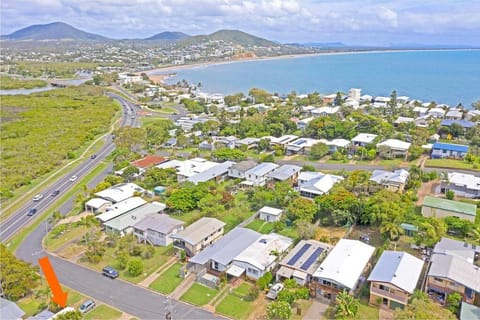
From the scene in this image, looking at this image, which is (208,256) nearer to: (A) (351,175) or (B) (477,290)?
(B) (477,290)

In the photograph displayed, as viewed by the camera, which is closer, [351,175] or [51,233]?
[51,233]

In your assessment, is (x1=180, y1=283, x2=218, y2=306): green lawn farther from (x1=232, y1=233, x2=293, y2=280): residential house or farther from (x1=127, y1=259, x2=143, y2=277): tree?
(x1=127, y1=259, x2=143, y2=277): tree

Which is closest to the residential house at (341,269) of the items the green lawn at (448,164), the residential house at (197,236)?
the residential house at (197,236)

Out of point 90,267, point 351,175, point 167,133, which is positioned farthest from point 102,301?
point 167,133

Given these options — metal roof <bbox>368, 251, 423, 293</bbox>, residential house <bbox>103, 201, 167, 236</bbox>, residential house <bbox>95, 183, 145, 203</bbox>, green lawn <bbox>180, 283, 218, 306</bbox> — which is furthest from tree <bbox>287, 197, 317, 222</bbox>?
residential house <bbox>95, 183, 145, 203</bbox>

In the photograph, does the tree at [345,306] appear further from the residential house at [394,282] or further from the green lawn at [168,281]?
the green lawn at [168,281]
